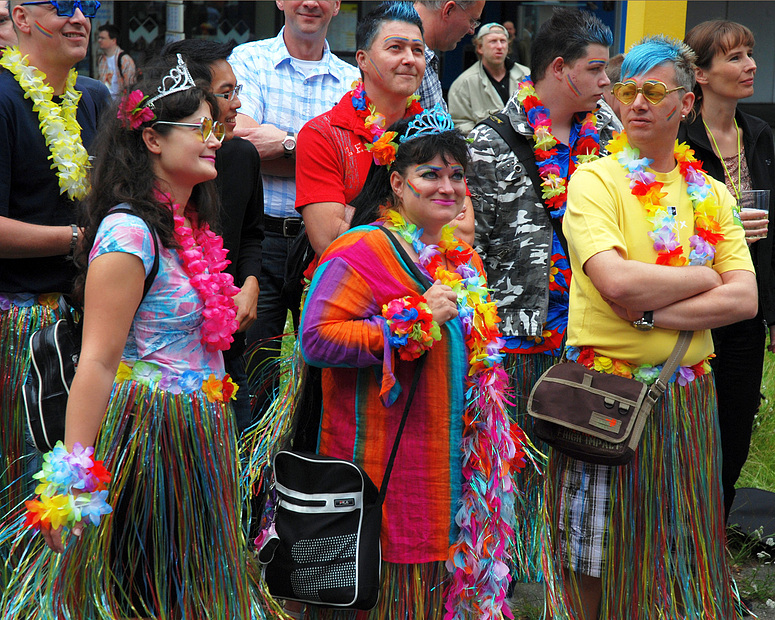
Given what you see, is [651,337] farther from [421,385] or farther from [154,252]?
[154,252]

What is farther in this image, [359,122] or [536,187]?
[536,187]

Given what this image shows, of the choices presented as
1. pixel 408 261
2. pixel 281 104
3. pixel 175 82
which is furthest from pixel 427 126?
pixel 281 104

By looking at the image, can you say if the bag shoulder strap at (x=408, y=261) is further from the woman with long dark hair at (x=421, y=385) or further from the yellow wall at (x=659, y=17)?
the yellow wall at (x=659, y=17)

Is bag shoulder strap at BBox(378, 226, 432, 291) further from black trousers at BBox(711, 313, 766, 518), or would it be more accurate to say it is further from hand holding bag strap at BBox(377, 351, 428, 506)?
black trousers at BBox(711, 313, 766, 518)

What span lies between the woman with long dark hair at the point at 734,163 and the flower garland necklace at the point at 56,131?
225 centimetres

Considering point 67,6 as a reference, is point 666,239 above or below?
below

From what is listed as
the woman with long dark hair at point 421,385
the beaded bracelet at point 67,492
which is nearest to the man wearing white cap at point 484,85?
the woman with long dark hair at point 421,385

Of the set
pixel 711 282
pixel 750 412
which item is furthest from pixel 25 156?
pixel 750 412

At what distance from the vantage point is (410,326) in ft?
7.82

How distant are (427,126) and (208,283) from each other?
0.78 meters

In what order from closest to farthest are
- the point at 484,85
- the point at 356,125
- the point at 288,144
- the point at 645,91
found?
the point at 645,91, the point at 356,125, the point at 288,144, the point at 484,85

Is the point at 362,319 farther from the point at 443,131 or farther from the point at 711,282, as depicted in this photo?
the point at 711,282

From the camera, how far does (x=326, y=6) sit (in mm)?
3877

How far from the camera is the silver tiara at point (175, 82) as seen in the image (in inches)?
97.0
